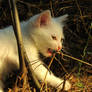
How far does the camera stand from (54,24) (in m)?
1.71

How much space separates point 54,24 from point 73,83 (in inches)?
23.5

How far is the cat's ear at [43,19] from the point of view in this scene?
1.47 m

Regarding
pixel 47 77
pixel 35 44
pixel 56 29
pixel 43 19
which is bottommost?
pixel 47 77

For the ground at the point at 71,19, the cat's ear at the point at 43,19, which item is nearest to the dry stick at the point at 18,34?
the cat's ear at the point at 43,19

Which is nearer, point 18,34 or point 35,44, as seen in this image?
point 18,34

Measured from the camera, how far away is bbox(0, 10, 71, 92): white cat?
4.97 ft

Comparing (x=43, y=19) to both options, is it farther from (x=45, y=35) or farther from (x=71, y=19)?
(x=71, y=19)

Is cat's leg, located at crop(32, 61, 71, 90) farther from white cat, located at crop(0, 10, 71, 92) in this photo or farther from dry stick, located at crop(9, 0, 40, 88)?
dry stick, located at crop(9, 0, 40, 88)

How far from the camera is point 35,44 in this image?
Answer: 1621 millimetres

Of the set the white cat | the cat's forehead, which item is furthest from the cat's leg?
the cat's forehead

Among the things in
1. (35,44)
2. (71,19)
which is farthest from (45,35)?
(71,19)

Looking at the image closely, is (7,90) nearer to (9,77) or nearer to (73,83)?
(9,77)

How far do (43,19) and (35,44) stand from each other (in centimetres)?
24

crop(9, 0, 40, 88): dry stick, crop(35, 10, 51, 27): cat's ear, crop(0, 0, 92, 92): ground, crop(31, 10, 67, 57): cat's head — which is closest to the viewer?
crop(9, 0, 40, 88): dry stick
